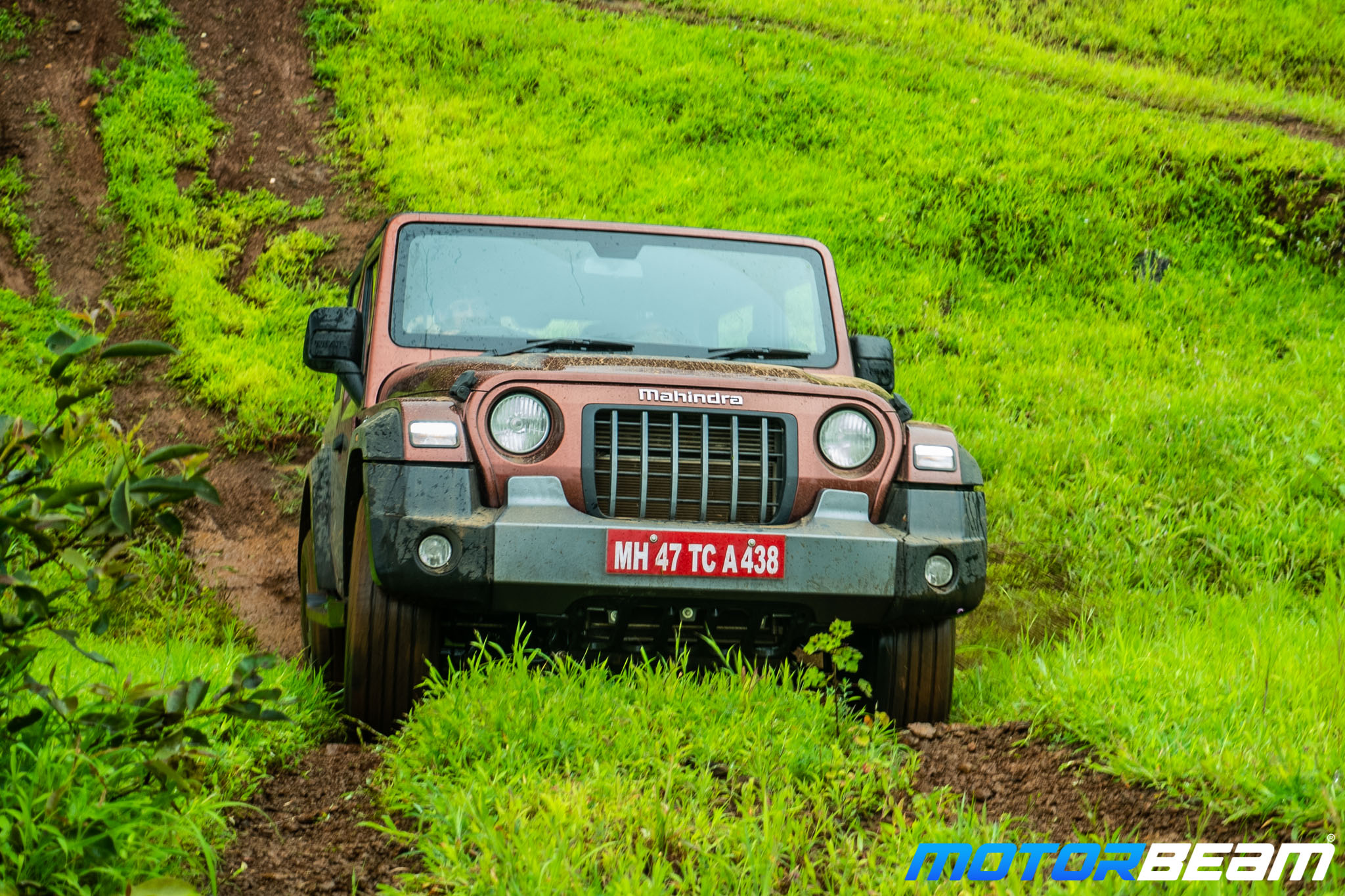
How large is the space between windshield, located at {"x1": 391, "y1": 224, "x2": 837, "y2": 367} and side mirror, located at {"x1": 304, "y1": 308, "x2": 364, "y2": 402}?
17 centimetres

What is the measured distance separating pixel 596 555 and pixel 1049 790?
132 centimetres

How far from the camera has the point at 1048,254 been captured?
1074 cm

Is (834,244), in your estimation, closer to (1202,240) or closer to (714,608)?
(1202,240)

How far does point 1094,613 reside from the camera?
5125mm

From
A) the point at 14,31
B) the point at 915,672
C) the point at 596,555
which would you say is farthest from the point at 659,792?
the point at 14,31

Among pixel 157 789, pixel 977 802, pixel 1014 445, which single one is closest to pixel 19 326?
pixel 1014 445

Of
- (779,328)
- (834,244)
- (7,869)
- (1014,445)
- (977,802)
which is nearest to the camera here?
(7,869)

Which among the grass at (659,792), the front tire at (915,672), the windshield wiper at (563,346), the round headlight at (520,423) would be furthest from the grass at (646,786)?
the windshield wiper at (563,346)

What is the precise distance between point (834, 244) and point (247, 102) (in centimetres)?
740

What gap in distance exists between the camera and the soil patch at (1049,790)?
2.51 metres

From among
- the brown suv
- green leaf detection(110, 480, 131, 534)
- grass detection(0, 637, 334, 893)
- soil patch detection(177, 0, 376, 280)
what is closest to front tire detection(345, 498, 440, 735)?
the brown suv

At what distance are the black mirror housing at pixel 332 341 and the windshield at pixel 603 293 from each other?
0.57ft

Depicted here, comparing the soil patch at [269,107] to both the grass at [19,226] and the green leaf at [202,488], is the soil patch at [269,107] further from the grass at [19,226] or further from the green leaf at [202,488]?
the green leaf at [202,488]

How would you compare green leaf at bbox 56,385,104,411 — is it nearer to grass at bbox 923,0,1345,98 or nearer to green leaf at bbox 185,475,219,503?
green leaf at bbox 185,475,219,503
